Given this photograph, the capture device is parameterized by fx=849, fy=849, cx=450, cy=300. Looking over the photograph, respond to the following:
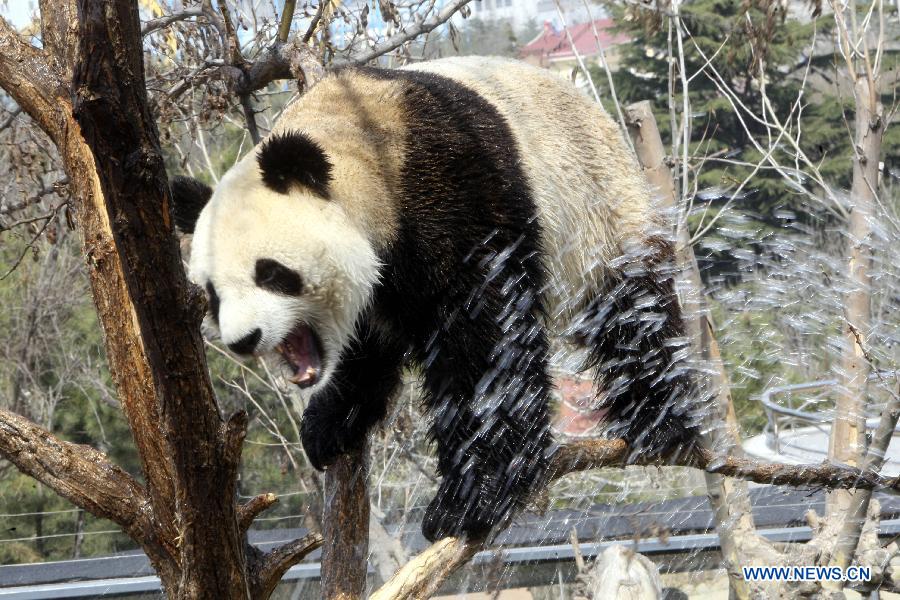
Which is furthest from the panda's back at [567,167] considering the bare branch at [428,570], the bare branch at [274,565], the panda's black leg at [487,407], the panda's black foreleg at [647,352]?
the bare branch at [274,565]

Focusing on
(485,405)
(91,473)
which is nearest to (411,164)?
(485,405)

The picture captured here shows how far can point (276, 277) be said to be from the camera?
2664 millimetres

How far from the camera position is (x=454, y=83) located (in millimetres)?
3035

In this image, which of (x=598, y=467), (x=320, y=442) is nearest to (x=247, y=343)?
(x=320, y=442)

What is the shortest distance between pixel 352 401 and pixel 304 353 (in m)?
0.46

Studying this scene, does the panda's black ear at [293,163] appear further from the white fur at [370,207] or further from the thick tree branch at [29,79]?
the thick tree branch at [29,79]

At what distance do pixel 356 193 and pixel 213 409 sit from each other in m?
1.11

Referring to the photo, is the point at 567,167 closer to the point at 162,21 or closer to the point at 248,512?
the point at 248,512

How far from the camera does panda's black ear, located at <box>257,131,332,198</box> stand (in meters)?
2.56

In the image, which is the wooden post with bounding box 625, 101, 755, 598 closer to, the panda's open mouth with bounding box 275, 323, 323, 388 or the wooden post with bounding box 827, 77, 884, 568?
the wooden post with bounding box 827, 77, 884, 568

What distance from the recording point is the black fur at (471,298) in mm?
2809

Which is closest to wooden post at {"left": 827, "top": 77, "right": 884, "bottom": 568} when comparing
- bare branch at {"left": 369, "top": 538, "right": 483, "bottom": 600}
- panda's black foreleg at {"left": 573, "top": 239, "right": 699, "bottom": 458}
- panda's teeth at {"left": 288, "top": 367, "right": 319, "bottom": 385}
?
panda's black foreleg at {"left": 573, "top": 239, "right": 699, "bottom": 458}

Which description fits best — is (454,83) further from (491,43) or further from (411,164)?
(491,43)

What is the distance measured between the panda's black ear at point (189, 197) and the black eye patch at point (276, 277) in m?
0.50
